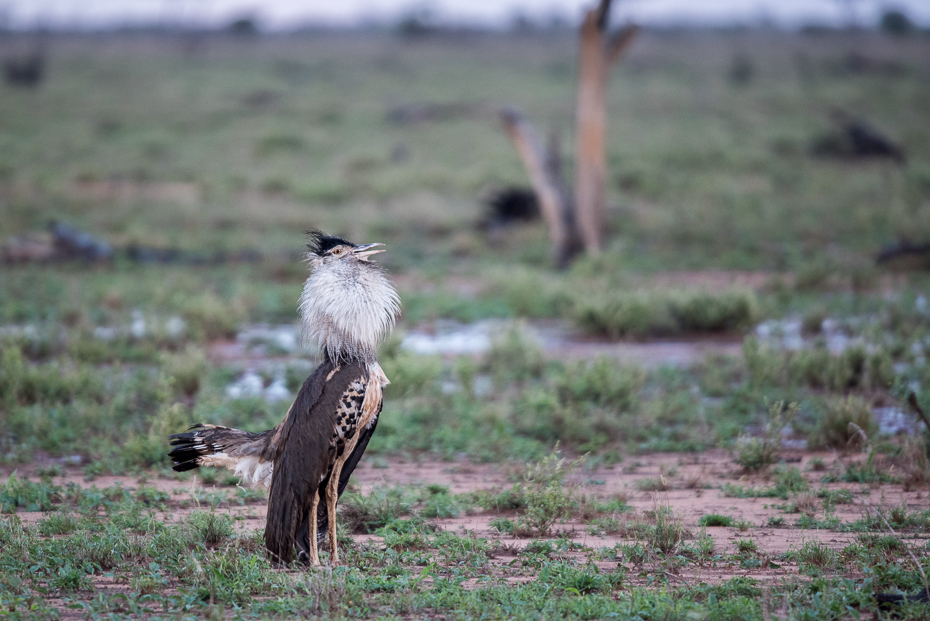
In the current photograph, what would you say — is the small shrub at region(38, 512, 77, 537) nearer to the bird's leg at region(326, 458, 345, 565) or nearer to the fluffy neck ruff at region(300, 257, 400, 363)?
the bird's leg at region(326, 458, 345, 565)

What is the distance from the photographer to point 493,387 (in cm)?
830

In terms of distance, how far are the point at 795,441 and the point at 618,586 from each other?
3418 mm

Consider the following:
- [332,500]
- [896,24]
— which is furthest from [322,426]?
[896,24]

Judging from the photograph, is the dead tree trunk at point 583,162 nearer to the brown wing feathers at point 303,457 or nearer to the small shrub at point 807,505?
the small shrub at point 807,505

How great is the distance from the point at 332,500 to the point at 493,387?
4.26 metres

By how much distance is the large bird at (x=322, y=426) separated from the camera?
3992mm

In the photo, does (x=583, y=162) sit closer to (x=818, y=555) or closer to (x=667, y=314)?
(x=667, y=314)

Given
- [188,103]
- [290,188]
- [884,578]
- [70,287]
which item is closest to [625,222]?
[290,188]

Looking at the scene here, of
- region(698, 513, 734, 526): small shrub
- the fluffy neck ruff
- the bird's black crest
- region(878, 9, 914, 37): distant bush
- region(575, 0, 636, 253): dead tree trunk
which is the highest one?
region(878, 9, 914, 37): distant bush

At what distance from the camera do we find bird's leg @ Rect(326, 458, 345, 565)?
13.4ft

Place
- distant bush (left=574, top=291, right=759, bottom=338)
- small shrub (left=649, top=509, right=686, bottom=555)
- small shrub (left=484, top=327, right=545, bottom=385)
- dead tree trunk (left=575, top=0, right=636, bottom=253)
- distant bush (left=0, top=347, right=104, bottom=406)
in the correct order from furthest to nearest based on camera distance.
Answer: dead tree trunk (left=575, top=0, right=636, bottom=253) → distant bush (left=574, top=291, right=759, bottom=338) → small shrub (left=484, top=327, right=545, bottom=385) → distant bush (left=0, top=347, right=104, bottom=406) → small shrub (left=649, top=509, right=686, bottom=555)

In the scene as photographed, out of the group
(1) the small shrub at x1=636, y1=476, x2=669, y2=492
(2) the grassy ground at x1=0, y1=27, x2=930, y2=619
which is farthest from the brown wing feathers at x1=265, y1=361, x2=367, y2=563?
(1) the small shrub at x1=636, y1=476, x2=669, y2=492

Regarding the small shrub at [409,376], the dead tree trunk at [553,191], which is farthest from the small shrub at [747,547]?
the dead tree trunk at [553,191]

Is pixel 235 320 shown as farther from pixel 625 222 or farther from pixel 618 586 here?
pixel 625 222
